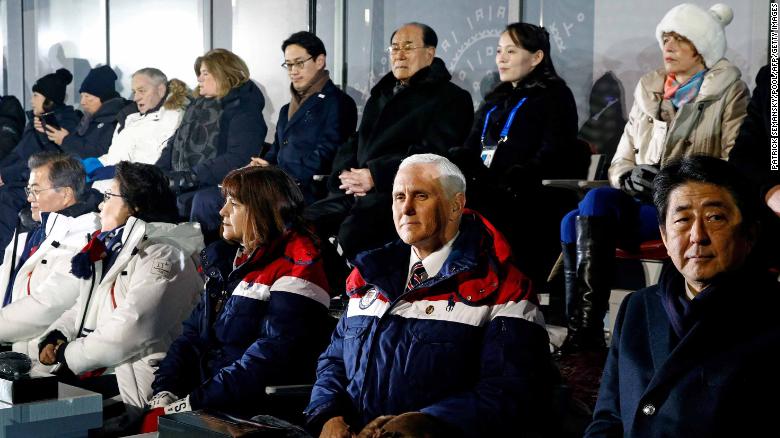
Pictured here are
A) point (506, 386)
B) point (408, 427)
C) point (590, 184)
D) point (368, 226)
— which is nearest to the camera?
point (408, 427)

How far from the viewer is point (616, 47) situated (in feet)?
18.3

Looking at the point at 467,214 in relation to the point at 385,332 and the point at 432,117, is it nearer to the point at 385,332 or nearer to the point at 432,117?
the point at 385,332

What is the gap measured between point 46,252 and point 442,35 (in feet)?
9.26

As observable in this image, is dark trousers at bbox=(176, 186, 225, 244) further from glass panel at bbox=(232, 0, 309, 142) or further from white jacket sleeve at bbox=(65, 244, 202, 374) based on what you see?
glass panel at bbox=(232, 0, 309, 142)

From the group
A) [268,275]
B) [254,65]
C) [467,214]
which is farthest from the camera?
[254,65]

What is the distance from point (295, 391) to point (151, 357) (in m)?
1.24

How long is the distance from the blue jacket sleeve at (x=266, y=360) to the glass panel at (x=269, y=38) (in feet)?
13.8

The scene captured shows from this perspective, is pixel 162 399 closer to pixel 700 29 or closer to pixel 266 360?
pixel 266 360

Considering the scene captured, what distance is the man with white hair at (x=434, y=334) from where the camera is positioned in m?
2.70

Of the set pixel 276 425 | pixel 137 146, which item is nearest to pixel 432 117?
pixel 276 425

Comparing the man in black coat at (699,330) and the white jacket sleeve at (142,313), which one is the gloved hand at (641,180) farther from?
the white jacket sleeve at (142,313)

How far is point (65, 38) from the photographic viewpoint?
33.9 ft

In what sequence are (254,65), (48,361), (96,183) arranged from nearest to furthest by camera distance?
1. (48,361)
2. (96,183)
3. (254,65)

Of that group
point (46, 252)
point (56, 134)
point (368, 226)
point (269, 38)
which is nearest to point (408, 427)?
point (368, 226)
